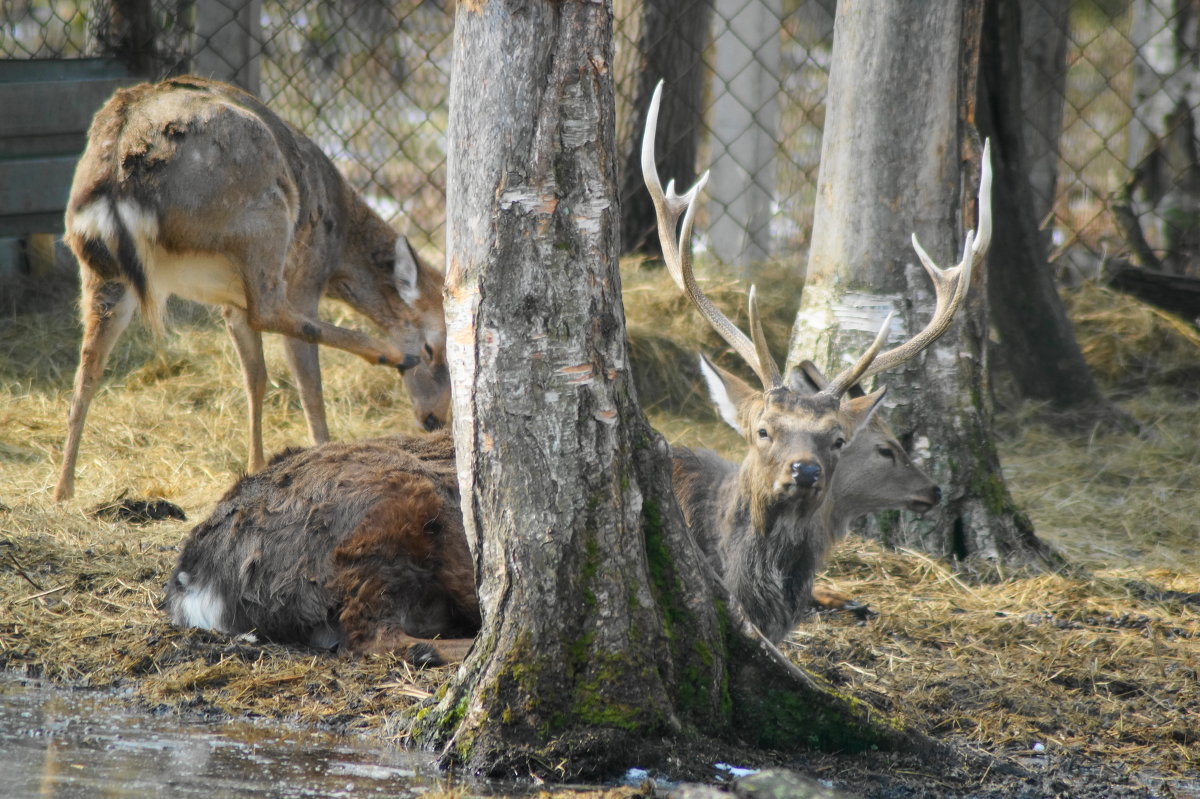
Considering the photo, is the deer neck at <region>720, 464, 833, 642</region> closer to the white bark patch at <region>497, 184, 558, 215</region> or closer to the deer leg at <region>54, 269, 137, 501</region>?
the white bark patch at <region>497, 184, 558, 215</region>

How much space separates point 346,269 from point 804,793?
5288 millimetres

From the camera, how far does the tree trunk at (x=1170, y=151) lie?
977 centimetres

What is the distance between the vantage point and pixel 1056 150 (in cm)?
1023

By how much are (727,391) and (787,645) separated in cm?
96

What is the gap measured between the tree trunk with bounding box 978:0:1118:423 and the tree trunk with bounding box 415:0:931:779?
468 centimetres

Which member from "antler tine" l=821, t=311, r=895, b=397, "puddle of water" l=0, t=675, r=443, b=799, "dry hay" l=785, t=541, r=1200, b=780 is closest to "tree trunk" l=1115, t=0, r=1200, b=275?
"dry hay" l=785, t=541, r=1200, b=780

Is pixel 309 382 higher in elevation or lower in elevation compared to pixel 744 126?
lower

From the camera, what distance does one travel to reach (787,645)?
188 inches

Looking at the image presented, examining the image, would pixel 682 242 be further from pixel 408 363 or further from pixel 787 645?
pixel 408 363

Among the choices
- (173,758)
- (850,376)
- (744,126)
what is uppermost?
(744,126)

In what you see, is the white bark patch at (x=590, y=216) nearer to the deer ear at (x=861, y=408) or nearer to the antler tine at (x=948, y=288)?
the antler tine at (x=948, y=288)

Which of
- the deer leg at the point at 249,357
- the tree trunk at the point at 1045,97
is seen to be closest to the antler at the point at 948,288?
the deer leg at the point at 249,357

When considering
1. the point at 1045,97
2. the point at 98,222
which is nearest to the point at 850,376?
the point at 98,222

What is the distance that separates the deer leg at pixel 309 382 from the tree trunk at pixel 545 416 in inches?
160
